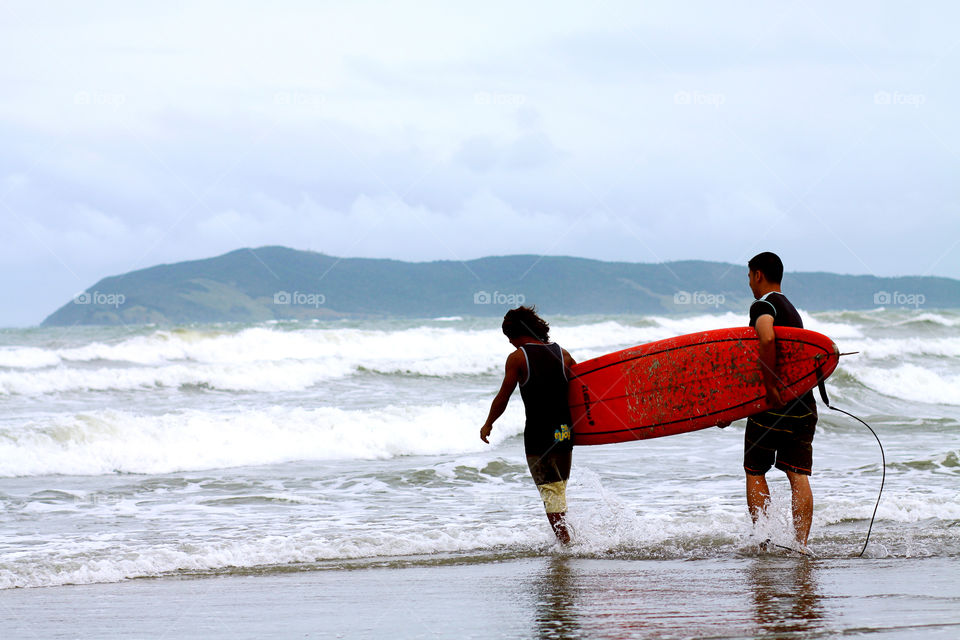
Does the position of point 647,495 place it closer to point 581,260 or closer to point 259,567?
point 259,567

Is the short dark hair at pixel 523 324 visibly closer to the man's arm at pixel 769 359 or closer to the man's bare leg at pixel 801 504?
the man's arm at pixel 769 359

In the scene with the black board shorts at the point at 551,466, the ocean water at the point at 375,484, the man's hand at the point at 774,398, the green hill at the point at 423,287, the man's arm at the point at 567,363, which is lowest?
the ocean water at the point at 375,484

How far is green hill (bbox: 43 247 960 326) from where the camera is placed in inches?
2783

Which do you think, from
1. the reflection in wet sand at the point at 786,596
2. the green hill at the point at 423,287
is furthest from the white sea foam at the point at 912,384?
the green hill at the point at 423,287

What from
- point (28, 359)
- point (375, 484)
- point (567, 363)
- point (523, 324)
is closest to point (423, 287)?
point (28, 359)

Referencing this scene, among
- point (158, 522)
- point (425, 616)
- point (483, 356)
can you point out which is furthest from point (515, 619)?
point (483, 356)

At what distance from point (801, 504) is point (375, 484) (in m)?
4.09

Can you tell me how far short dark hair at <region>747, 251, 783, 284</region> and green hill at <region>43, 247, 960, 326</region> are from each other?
62.5 meters

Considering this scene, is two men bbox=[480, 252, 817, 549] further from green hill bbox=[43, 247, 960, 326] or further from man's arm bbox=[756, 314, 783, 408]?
green hill bbox=[43, 247, 960, 326]

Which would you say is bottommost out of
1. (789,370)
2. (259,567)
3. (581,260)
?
(259,567)

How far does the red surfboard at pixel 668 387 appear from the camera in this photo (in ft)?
17.6

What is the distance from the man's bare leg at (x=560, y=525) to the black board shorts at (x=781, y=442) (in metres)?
1.09

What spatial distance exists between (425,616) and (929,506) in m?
4.05

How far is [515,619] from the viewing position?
3527 mm
